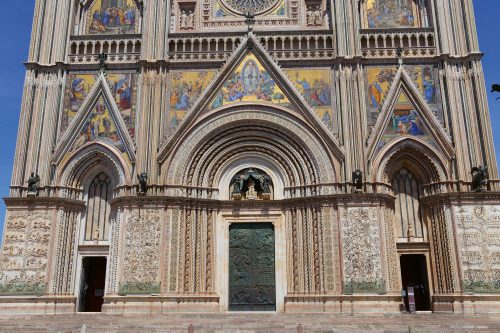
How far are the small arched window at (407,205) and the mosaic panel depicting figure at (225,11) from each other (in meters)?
9.77

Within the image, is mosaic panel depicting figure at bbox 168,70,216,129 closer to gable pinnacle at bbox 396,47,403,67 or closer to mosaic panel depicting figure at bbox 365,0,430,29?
mosaic panel depicting figure at bbox 365,0,430,29

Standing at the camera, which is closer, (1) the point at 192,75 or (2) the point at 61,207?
(2) the point at 61,207

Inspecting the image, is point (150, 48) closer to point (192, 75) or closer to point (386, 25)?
point (192, 75)

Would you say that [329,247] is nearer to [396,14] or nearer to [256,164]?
[256,164]

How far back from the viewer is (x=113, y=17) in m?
24.5

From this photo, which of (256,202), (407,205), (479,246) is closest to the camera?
(479,246)

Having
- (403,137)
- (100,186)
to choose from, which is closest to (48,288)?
(100,186)

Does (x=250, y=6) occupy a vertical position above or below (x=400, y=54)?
above

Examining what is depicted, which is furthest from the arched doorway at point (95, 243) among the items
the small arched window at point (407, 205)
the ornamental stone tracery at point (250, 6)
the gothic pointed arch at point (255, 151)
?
the small arched window at point (407, 205)

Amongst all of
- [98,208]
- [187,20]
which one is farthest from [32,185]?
[187,20]

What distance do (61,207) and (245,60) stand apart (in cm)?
1065

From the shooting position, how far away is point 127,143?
22.0 m

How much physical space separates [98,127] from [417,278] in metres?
15.9

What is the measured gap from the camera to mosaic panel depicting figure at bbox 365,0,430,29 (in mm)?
23638
